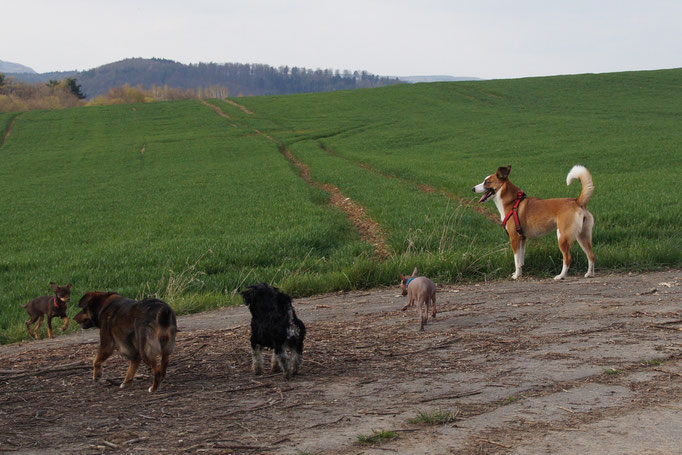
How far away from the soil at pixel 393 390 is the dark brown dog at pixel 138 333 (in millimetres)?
227

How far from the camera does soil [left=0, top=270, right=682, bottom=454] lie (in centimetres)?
421

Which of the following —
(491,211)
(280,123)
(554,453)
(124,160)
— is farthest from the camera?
(280,123)

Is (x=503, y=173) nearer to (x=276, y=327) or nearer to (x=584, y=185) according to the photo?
(x=584, y=185)

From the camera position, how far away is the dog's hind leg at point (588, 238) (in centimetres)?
1093

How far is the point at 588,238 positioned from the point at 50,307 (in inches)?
339

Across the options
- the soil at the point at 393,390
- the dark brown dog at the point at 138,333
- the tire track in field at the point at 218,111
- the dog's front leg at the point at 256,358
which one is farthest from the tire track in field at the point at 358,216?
the tire track in field at the point at 218,111

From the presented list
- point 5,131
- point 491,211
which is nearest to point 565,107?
point 491,211

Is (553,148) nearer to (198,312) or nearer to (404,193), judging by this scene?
(404,193)

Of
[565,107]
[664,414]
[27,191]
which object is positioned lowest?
[27,191]

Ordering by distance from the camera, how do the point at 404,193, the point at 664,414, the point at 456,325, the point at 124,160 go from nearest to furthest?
the point at 664,414, the point at 456,325, the point at 404,193, the point at 124,160

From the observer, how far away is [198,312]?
10.3 metres

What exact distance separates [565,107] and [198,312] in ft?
216

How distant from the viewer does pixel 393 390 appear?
5.22 m

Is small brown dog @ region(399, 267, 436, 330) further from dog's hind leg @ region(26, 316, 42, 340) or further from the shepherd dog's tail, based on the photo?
dog's hind leg @ region(26, 316, 42, 340)
